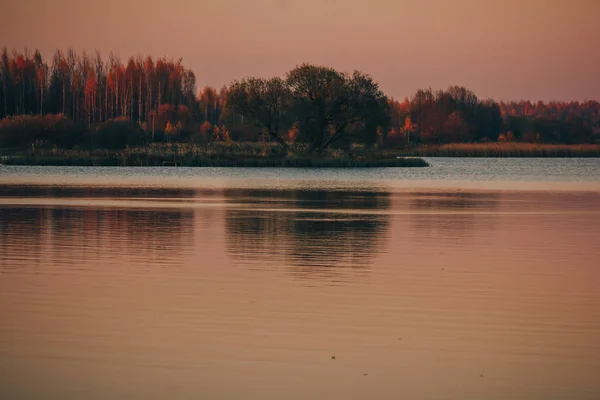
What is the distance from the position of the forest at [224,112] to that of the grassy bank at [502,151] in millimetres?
6284

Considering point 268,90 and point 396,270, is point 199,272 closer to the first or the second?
point 396,270

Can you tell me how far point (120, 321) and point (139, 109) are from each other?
394 feet

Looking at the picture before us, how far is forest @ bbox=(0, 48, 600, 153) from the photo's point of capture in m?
83.5

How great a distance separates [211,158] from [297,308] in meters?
69.1

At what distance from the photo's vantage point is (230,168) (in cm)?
8019

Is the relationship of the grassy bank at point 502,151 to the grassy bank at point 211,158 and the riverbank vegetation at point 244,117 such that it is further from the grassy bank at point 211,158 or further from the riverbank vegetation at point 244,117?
the grassy bank at point 211,158

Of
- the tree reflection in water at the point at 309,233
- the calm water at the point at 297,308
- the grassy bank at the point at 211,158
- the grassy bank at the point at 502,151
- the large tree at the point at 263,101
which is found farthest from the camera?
the grassy bank at the point at 502,151

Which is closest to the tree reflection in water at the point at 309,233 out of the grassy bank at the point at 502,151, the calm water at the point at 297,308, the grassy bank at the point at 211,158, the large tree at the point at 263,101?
the calm water at the point at 297,308

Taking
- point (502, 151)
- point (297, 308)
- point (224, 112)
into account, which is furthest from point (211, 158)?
point (297, 308)

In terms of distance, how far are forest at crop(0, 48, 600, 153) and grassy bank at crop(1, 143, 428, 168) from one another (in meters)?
1.86

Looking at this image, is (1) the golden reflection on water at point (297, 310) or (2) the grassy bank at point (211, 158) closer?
(1) the golden reflection on water at point (297, 310)

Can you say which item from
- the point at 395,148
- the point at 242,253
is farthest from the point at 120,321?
the point at 395,148

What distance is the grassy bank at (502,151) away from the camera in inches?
4318

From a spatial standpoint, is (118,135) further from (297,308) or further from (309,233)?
(297,308)
